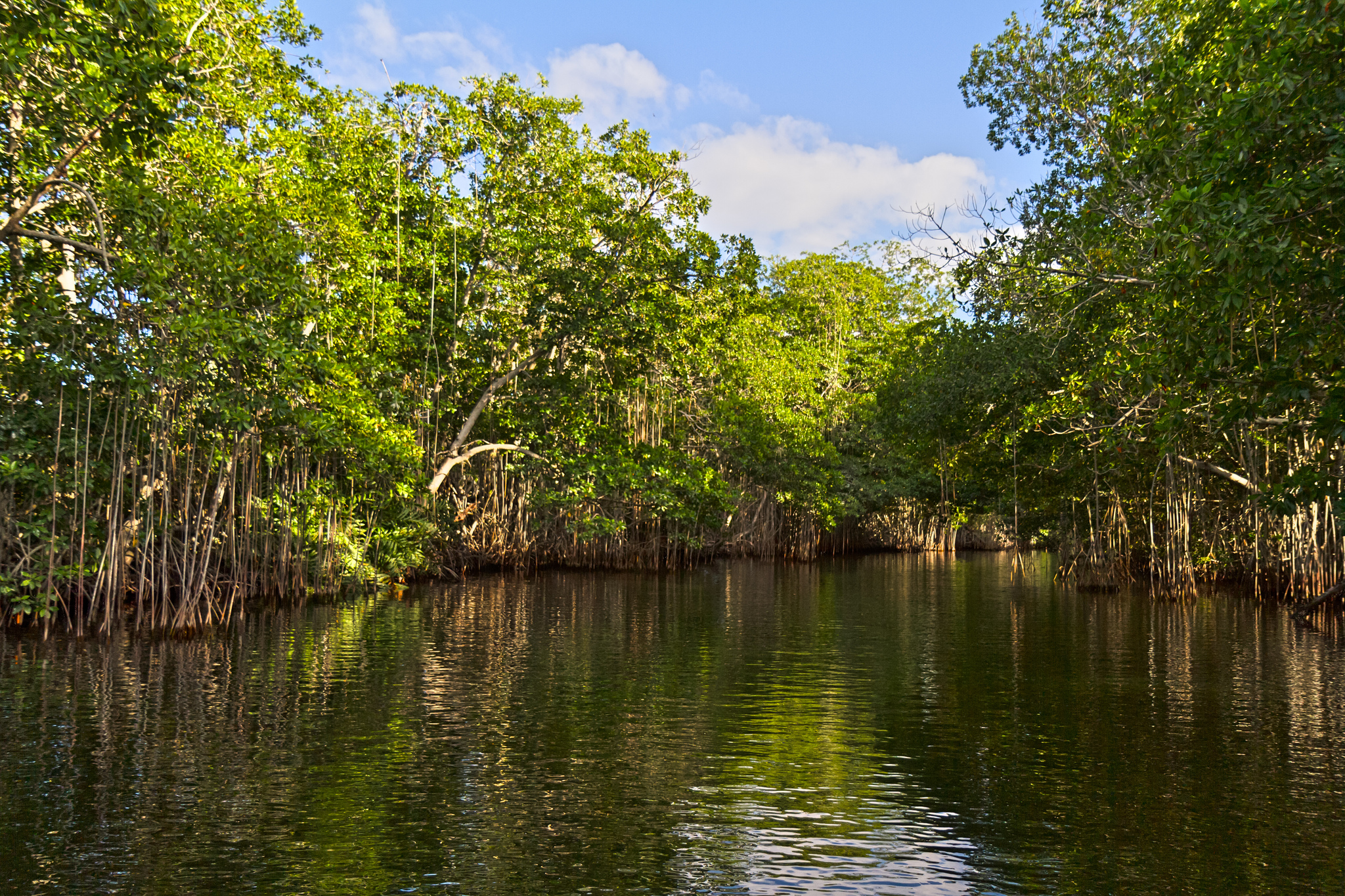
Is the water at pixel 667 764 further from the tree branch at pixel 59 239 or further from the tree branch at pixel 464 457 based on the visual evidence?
the tree branch at pixel 464 457

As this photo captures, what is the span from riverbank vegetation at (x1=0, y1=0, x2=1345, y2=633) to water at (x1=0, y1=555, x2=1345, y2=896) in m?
2.48

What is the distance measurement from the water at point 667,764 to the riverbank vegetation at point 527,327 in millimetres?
2483

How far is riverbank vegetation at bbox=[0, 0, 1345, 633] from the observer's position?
9.66m

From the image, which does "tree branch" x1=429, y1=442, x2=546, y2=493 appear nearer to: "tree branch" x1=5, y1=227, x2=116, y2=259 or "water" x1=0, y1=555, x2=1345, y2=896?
"water" x1=0, y1=555, x2=1345, y2=896

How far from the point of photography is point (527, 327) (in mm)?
23219

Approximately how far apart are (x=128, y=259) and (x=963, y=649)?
449 inches

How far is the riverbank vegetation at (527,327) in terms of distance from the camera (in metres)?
9.66

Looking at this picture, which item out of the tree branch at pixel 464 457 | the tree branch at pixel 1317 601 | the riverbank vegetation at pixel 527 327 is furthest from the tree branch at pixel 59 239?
the tree branch at pixel 1317 601

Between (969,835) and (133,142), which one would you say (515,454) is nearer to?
(133,142)

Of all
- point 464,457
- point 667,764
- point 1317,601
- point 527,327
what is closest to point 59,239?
point 667,764

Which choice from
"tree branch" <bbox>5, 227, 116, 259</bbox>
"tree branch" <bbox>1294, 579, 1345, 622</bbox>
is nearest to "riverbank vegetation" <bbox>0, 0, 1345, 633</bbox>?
"tree branch" <bbox>5, 227, 116, 259</bbox>

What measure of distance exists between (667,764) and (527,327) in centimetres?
1711

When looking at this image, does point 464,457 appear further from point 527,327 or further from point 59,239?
point 59,239

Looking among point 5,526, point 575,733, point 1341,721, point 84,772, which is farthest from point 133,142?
point 1341,721
